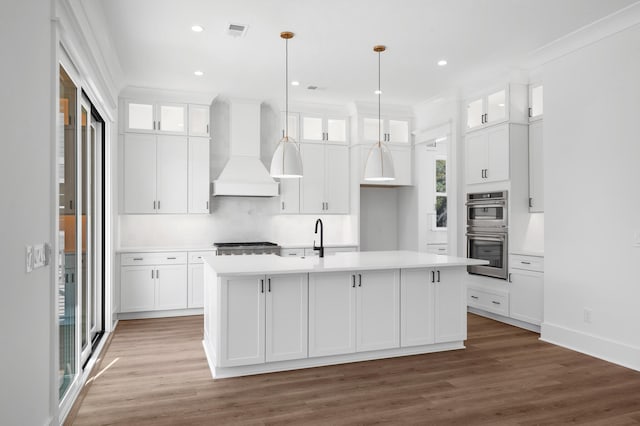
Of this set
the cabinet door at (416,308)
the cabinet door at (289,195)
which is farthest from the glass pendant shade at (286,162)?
the cabinet door at (289,195)

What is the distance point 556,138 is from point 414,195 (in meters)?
2.82

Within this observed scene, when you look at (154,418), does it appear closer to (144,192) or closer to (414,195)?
(144,192)

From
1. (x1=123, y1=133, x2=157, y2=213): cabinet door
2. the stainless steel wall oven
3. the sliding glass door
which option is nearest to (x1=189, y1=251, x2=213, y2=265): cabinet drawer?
(x1=123, y1=133, x2=157, y2=213): cabinet door

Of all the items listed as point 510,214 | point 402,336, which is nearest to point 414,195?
point 510,214

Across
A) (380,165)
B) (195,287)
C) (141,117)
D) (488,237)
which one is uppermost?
(141,117)

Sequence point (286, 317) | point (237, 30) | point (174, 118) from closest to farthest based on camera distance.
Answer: point (286, 317) < point (237, 30) < point (174, 118)

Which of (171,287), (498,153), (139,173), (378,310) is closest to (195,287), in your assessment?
(171,287)

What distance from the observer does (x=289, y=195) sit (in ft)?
21.8

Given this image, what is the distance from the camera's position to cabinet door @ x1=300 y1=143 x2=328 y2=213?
672 centimetres

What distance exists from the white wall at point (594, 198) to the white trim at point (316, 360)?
1221 mm

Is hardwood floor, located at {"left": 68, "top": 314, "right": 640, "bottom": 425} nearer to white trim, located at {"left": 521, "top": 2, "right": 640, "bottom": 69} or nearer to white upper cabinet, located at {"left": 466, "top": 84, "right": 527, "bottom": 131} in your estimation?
white upper cabinet, located at {"left": 466, "top": 84, "right": 527, "bottom": 131}

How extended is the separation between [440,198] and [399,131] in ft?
6.30

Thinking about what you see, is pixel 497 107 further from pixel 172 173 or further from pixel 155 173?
pixel 155 173

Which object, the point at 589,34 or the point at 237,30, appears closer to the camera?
the point at 237,30
